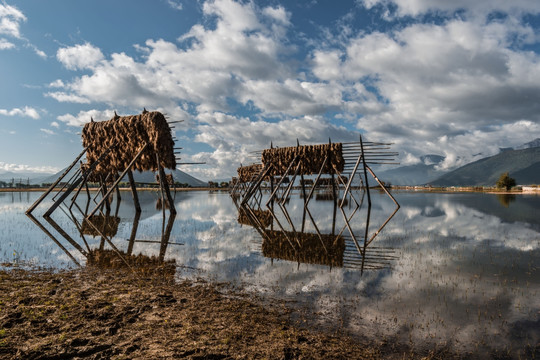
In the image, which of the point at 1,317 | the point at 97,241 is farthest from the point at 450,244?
the point at 97,241

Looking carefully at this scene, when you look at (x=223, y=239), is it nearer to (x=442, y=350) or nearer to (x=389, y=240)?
(x=389, y=240)

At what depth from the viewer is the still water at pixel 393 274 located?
4762 mm

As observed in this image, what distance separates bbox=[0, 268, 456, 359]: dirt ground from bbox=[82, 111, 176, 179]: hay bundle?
1436 centimetres

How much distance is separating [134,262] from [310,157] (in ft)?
54.3

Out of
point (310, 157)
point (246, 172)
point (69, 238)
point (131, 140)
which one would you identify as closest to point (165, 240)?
point (69, 238)

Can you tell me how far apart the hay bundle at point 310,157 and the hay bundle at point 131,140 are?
876 cm

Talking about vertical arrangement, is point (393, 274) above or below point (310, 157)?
below

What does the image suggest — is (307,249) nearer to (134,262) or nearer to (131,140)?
(134,262)

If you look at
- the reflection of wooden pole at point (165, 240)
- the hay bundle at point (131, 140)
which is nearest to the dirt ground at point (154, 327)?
the reflection of wooden pole at point (165, 240)

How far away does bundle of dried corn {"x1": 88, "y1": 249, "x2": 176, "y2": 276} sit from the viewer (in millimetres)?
8070

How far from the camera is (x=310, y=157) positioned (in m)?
22.9

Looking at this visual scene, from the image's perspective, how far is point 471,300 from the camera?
5.92 metres

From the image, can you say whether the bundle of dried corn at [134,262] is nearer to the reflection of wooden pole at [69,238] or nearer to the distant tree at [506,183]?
the reflection of wooden pole at [69,238]

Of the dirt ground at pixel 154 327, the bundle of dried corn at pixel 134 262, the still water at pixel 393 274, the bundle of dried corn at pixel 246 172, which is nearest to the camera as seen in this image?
the dirt ground at pixel 154 327
